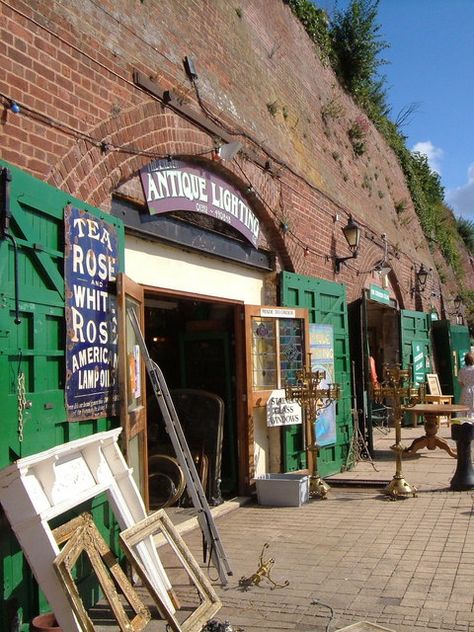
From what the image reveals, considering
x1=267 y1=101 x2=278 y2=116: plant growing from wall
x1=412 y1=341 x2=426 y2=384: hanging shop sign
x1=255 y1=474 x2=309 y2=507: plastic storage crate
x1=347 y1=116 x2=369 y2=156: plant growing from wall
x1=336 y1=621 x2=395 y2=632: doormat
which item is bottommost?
x1=336 y1=621 x2=395 y2=632: doormat

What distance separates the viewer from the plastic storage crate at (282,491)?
7.30 metres

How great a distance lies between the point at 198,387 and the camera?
27.1 ft

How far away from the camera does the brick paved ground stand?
4.10 metres

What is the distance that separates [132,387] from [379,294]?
331 inches

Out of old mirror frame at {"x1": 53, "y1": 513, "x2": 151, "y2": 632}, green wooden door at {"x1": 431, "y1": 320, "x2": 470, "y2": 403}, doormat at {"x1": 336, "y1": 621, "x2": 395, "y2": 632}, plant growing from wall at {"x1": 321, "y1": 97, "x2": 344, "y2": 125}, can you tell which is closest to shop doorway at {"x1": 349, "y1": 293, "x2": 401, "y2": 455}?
green wooden door at {"x1": 431, "y1": 320, "x2": 470, "y2": 403}

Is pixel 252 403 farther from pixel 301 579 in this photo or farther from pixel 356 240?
pixel 356 240

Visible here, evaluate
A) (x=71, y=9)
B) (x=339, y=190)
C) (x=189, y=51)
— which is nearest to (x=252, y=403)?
(x=189, y=51)

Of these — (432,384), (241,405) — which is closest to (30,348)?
(241,405)

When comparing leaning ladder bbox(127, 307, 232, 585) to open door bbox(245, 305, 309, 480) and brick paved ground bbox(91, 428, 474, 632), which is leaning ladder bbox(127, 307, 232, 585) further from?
open door bbox(245, 305, 309, 480)

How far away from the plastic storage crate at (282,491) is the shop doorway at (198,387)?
50 cm

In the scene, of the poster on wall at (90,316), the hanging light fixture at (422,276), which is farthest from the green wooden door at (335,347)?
the hanging light fixture at (422,276)

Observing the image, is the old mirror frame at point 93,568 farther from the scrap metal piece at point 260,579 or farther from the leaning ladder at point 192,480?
the scrap metal piece at point 260,579

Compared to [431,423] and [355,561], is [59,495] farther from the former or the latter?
[431,423]

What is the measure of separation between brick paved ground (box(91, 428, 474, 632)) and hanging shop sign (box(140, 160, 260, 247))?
124 inches
